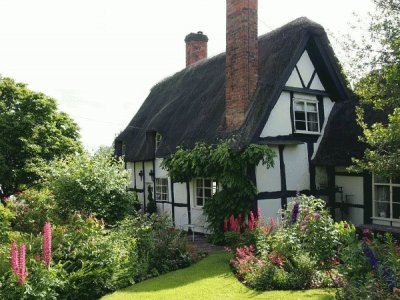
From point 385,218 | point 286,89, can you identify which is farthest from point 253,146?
point 385,218

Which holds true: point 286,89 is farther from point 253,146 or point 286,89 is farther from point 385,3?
point 385,3

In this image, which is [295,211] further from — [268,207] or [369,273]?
[268,207]

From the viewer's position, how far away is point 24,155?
18141 mm

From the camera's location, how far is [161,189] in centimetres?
1697

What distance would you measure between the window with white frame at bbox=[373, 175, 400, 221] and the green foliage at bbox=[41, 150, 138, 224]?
302 inches

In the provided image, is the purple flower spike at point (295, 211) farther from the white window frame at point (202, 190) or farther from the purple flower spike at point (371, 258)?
the white window frame at point (202, 190)

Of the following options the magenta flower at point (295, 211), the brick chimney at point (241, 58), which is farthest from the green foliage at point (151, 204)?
the magenta flower at point (295, 211)

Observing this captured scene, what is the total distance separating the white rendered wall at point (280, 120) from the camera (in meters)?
12.5

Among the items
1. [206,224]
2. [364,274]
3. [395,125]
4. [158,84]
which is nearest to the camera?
[364,274]

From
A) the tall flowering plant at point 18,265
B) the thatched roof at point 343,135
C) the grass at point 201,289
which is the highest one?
the thatched roof at point 343,135

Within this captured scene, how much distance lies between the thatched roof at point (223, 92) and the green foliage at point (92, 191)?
3.48 metres

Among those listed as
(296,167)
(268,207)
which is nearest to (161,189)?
(268,207)

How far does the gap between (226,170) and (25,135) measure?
11264 mm

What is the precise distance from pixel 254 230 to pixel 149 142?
9451 millimetres
